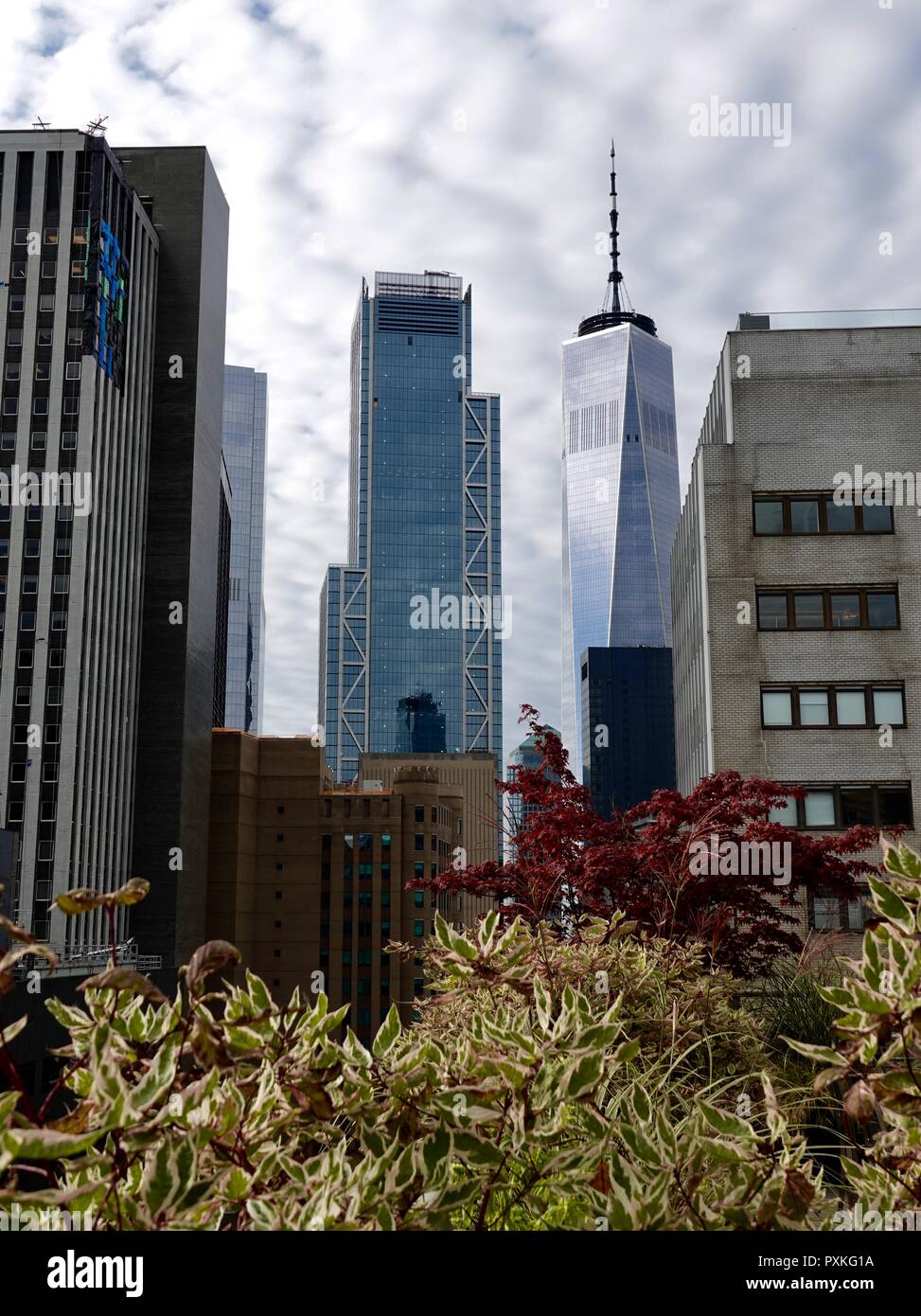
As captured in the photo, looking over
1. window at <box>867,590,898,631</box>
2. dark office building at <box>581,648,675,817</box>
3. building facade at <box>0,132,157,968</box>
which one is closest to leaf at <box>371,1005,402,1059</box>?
window at <box>867,590,898,631</box>

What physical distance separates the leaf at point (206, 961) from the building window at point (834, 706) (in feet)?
84.5

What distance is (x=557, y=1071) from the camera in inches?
87.6

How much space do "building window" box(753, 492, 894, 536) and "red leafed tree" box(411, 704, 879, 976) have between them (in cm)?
1354

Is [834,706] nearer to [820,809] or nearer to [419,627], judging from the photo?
[820,809]

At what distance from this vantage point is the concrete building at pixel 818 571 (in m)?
26.1

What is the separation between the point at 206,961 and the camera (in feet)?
6.09

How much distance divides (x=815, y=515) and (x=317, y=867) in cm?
7875

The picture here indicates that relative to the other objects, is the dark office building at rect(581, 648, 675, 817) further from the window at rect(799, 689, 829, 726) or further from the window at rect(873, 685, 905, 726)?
the window at rect(799, 689, 829, 726)

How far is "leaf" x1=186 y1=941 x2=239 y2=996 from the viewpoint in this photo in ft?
5.97

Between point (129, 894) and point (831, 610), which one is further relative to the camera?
point (831, 610)

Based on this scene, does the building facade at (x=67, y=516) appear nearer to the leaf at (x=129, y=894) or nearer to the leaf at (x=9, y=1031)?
the leaf at (x=9, y=1031)

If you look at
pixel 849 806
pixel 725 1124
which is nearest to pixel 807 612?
pixel 849 806

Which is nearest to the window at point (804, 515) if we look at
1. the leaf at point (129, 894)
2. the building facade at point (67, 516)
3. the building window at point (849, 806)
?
the building window at point (849, 806)
